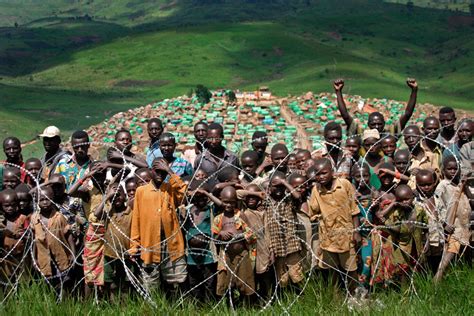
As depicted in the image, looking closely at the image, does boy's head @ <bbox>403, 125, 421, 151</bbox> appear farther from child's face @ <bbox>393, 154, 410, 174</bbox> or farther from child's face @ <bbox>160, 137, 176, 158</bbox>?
child's face @ <bbox>160, 137, 176, 158</bbox>

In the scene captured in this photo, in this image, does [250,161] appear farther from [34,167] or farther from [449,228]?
[34,167]

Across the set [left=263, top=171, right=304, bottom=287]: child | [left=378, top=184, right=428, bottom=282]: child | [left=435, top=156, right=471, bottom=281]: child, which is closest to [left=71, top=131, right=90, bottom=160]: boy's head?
[left=263, top=171, right=304, bottom=287]: child

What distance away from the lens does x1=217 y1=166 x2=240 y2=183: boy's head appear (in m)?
7.39

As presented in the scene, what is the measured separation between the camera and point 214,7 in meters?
124

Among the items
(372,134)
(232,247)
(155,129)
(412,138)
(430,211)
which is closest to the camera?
(232,247)

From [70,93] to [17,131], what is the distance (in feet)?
76.6

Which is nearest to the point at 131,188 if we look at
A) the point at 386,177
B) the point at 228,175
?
the point at 228,175

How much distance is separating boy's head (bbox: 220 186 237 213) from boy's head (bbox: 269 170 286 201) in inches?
18.7

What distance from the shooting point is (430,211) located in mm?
7238

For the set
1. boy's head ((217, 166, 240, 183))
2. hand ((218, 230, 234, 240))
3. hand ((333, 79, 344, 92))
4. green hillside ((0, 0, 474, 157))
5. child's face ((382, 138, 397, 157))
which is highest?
hand ((333, 79, 344, 92))

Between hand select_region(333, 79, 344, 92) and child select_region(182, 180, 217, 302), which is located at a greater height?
hand select_region(333, 79, 344, 92)

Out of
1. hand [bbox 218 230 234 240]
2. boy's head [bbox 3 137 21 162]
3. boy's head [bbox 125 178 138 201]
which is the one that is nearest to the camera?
hand [bbox 218 230 234 240]

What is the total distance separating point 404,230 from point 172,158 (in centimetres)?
285

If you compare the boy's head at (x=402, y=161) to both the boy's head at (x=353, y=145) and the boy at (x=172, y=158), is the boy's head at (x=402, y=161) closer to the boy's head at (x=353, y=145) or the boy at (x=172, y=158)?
the boy's head at (x=353, y=145)
